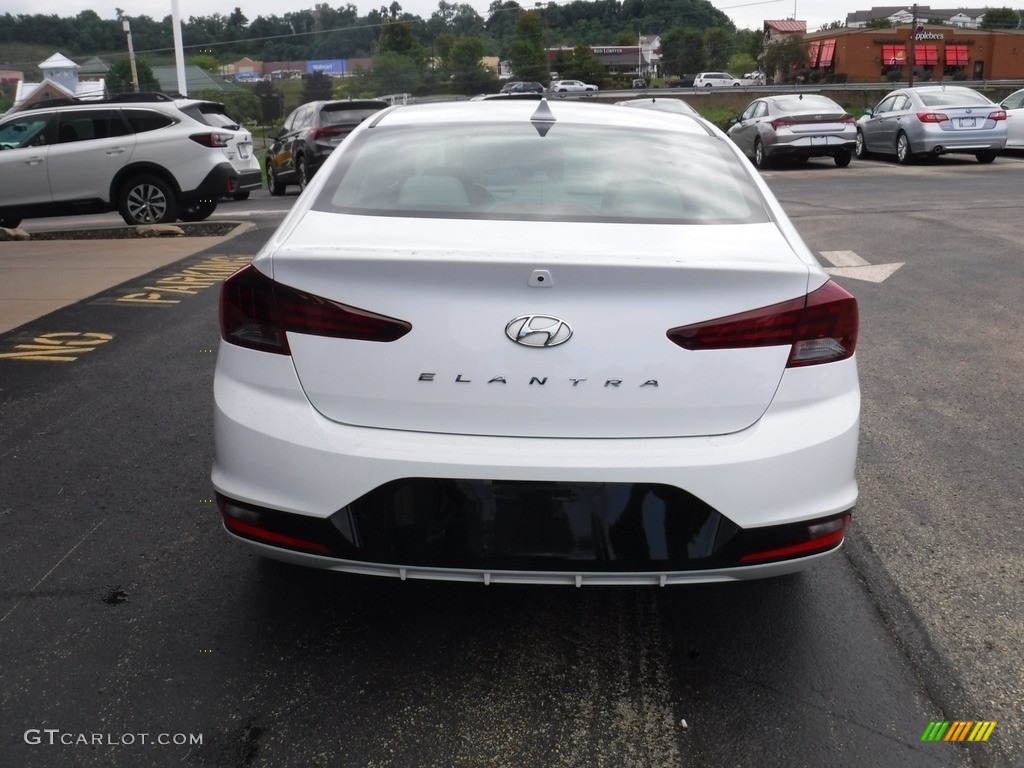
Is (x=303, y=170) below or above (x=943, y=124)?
below

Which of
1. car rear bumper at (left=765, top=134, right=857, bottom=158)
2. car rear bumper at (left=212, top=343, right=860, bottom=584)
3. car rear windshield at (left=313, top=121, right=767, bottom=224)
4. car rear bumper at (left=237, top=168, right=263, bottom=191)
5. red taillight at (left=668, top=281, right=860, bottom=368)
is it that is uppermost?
car rear windshield at (left=313, top=121, right=767, bottom=224)

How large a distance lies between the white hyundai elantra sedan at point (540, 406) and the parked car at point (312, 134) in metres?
15.1

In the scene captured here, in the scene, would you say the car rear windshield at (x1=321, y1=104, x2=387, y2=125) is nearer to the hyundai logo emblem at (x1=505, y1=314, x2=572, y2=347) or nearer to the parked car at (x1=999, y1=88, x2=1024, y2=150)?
the parked car at (x1=999, y1=88, x2=1024, y2=150)

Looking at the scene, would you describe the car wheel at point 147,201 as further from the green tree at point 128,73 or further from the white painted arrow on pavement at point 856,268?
the green tree at point 128,73

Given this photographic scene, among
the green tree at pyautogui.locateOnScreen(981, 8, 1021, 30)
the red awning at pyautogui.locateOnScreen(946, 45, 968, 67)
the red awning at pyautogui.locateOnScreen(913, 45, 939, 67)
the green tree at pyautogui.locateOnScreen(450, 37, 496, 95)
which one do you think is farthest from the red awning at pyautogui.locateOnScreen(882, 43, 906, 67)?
the green tree at pyautogui.locateOnScreen(450, 37, 496, 95)

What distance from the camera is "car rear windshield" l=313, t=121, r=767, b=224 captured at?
3.24 m

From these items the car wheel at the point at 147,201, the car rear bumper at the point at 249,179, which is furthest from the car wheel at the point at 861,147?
the car wheel at the point at 147,201

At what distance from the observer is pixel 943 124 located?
20750mm

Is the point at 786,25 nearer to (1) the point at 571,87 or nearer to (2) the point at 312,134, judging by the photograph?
(1) the point at 571,87

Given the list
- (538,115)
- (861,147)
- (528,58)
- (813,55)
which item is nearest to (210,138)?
(538,115)

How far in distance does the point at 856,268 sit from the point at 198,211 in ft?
31.5

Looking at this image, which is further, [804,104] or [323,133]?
[804,104]

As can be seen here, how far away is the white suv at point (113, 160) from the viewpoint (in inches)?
561

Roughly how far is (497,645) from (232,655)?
777mm
